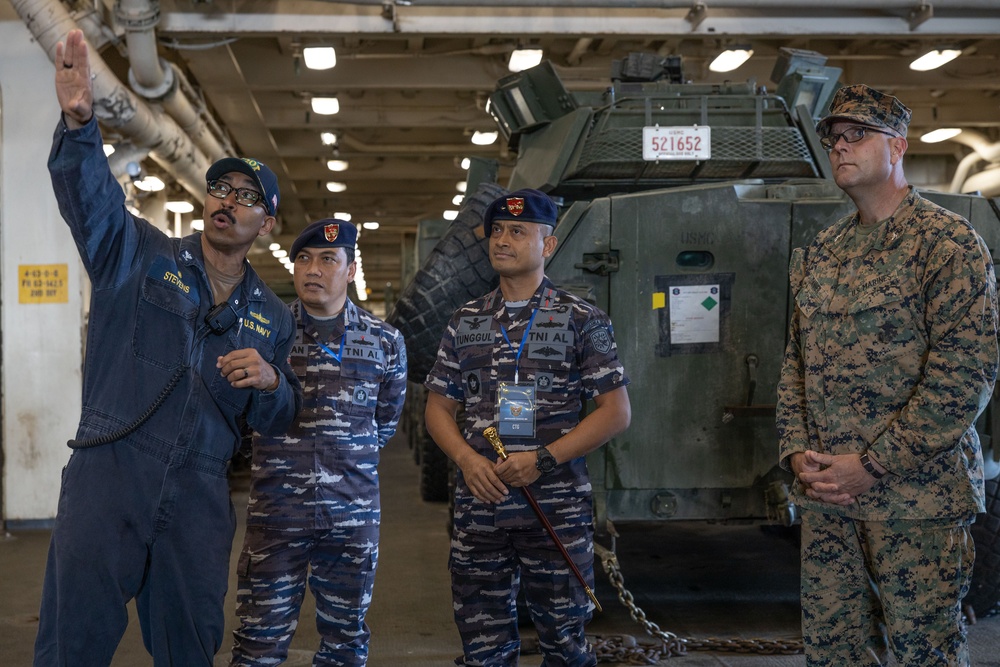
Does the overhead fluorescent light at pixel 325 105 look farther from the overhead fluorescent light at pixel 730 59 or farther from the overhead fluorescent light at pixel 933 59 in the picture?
the overhead fluorescent light at pixel 933 59

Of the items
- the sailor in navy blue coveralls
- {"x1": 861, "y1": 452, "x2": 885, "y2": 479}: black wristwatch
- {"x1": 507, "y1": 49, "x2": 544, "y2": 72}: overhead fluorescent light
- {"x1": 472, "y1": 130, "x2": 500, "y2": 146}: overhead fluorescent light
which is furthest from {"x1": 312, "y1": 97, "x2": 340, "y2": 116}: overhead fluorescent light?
{"x1": 861, "y1": 452, "x2": 885, "y2": 479}: black wristwatch

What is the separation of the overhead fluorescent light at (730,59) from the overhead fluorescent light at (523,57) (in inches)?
67.7

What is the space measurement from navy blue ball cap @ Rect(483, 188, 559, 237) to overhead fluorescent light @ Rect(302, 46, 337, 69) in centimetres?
640

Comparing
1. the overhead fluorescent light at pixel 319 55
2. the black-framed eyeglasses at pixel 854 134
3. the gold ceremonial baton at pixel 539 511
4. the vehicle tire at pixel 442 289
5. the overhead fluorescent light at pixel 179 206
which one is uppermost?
the overhead fluorescent light at pixel 319 55

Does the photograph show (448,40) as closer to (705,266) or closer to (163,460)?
(705,266)

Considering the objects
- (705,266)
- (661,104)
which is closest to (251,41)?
(661,104)

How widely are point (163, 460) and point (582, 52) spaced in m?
8.68

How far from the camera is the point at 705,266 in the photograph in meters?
4.51

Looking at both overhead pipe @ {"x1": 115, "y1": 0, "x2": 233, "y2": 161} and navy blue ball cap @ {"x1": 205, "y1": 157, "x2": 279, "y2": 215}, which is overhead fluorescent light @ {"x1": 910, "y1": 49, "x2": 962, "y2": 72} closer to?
overhead pipe @ {"x1": 115, "y1": 0, "x2": 233, "y2": 161}

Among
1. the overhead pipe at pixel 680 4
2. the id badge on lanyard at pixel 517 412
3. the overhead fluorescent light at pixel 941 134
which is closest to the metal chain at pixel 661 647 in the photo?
the id badge on lanyard at pixel 517 412

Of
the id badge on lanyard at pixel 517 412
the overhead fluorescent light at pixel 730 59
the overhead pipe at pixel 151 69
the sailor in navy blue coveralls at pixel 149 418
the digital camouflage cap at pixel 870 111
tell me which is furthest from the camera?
the overhead fluorescent light at pixel 730 59

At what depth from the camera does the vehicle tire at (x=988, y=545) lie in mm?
4617

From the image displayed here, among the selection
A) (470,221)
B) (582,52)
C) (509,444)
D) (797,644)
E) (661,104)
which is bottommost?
(797,644)

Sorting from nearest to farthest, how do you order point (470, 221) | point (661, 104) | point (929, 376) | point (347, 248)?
point (929, 376)
point (347, 248)
point (470, 221)
point (661, 104)
